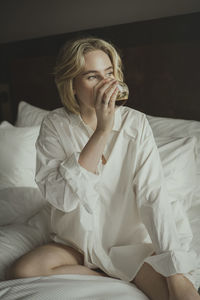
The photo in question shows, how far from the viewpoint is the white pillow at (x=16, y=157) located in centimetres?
143

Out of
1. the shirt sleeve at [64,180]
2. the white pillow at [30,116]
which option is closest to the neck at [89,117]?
the shirt sleeve at [64,180]

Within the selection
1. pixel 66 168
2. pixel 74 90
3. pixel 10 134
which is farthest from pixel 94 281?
pixel 10 134

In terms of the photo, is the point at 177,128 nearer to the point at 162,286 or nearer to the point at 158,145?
the point at 158,145

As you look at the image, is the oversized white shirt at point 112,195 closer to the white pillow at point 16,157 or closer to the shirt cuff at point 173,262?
the shirt cuff at point 173,262

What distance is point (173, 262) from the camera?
843 millimetres

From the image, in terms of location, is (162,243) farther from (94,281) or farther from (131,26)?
(131,26)

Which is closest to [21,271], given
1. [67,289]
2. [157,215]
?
[67,289]

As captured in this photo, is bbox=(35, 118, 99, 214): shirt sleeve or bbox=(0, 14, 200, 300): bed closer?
bbox=(35, 118, 99, 214): shirt sleeve

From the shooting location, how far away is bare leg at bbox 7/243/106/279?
0.93m

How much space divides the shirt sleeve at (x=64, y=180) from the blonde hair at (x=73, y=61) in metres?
0.18

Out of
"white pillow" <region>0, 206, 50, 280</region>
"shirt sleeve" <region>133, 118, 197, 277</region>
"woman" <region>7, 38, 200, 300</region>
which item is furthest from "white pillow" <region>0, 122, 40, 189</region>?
"shirt sleeve" <region>133, 118, 197, 277</region>

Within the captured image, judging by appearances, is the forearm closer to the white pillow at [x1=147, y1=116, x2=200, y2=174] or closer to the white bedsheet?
the white bedsheet

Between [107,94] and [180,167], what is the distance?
0.58 meters

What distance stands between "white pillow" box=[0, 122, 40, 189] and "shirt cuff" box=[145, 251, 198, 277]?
733 millimetres
